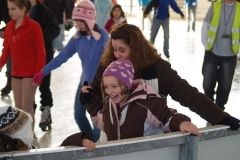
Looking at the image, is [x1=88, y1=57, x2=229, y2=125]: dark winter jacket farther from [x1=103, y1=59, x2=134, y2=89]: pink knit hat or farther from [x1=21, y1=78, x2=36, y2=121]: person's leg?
[x1=21, y1=78, x2=36, y2=121]: person's leg

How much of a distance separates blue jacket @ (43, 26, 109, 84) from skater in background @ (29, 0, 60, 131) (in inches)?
33.3

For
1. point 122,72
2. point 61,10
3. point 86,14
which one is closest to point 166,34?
point 61,10

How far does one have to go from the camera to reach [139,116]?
8.24 ft

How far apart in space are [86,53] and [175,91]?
1.79 m

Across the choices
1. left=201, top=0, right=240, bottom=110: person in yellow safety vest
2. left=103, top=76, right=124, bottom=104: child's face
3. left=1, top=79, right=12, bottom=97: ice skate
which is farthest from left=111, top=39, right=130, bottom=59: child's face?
left=1, top=79, right=12, bottom=97: ice skate

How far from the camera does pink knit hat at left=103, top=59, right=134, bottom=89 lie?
2.57 metres

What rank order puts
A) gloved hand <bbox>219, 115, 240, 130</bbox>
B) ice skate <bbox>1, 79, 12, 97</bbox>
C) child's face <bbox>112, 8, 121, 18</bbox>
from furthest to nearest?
child's face <bbox>112, 8, 121, 18</bbox>, ice skate <bbox>1, 79, 12, 97</bbox>, gloved hand <bbox>219, 115, 240, 130</bbox>

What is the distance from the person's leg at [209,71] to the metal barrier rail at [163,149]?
3426 mm

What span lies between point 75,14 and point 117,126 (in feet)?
7.36

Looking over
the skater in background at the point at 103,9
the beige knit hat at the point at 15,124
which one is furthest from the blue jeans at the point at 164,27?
the beige knit hat at the point at 15,124

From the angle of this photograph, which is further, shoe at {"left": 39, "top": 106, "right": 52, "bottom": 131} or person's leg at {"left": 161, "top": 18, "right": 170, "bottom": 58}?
person's leg at {"left": 161, "top": 18, "right": 170, "bottom": 58}

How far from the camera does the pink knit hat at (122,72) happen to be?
2.57 metres

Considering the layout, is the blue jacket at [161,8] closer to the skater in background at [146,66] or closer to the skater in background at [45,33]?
the skater in background at [45,33]

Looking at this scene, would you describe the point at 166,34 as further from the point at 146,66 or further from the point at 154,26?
the point at 146,66
